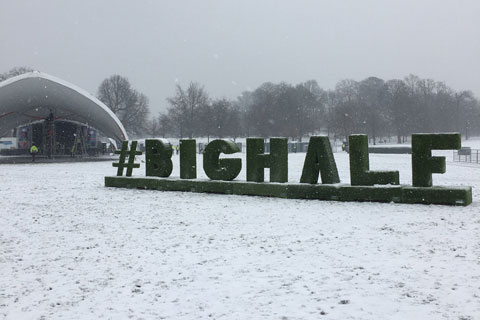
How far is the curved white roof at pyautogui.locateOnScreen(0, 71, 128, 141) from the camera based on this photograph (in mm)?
32750

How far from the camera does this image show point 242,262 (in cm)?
681

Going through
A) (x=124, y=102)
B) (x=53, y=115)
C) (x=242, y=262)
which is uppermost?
(x=124, y=102)

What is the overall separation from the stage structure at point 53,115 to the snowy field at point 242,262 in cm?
2433

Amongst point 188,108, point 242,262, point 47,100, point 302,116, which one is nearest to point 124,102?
point 188,108

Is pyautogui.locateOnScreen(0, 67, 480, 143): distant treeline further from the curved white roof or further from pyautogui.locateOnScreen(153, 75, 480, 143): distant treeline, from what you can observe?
the curved white roof

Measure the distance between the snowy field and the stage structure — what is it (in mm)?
24331

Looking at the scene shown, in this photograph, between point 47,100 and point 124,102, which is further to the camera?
point 124,102

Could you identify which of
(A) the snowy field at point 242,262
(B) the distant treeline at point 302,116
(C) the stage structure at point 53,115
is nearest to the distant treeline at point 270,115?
(B) the distant treeline at point 302,116

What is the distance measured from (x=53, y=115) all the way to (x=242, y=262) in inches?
1623

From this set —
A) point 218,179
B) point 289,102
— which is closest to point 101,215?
point 218,179

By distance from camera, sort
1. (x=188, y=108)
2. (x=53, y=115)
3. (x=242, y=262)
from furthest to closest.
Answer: (x=188, y=108)
(x=53, y=115)
(x=242, y=262)

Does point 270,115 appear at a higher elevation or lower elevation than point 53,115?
higher

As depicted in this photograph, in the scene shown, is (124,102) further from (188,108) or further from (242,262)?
(242,262)

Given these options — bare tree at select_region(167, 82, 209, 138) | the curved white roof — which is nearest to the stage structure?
the curved white roof
